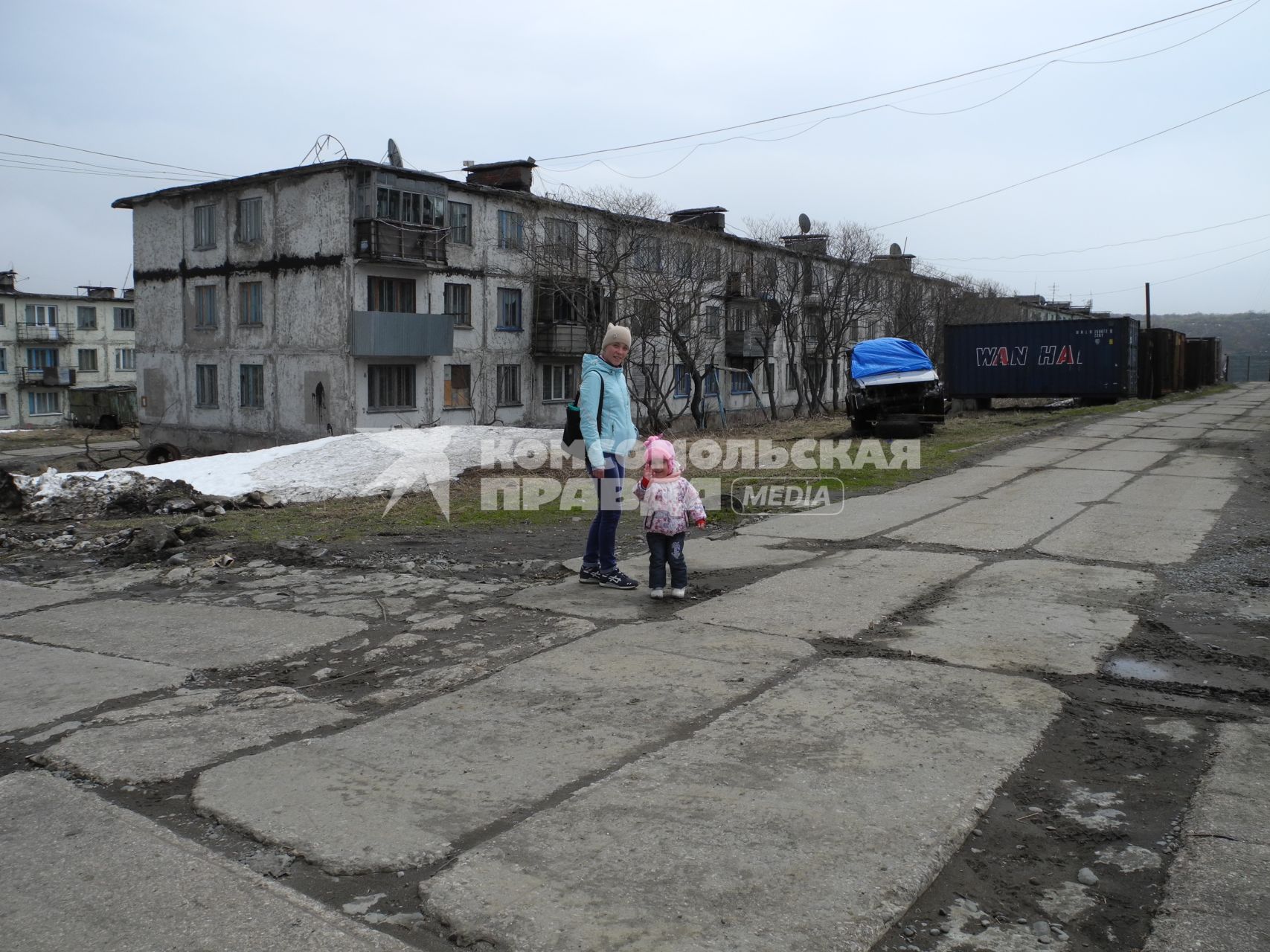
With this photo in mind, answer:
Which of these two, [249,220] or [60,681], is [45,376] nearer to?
[249,220]

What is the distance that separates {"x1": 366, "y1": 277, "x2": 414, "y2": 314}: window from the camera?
104 ft

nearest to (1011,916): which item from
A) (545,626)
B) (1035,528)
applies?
(545,626)

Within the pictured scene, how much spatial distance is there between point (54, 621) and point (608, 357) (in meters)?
3.75

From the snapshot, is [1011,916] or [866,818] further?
[866,818]

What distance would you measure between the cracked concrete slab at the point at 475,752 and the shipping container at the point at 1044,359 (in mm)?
30229

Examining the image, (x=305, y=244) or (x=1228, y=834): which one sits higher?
(x=305, y=244)

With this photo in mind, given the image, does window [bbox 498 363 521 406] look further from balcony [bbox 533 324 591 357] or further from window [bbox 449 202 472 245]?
window [bbox 449 202 472 245]

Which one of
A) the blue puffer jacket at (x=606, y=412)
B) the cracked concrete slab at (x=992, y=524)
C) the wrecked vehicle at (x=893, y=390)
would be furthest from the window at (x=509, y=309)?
the blue puffer jacket at (x=606, y=412)

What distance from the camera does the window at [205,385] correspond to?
35.0 metres

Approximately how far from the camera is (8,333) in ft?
204

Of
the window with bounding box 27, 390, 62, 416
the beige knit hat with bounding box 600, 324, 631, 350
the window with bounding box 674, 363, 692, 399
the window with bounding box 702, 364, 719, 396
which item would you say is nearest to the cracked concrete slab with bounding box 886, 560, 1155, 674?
the beige knit hat with bounding box 600, 324, 631, 350

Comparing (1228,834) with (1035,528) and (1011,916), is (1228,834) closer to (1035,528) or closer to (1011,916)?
(1011,916)

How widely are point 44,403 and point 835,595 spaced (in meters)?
68.9

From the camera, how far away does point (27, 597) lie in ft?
22.3
